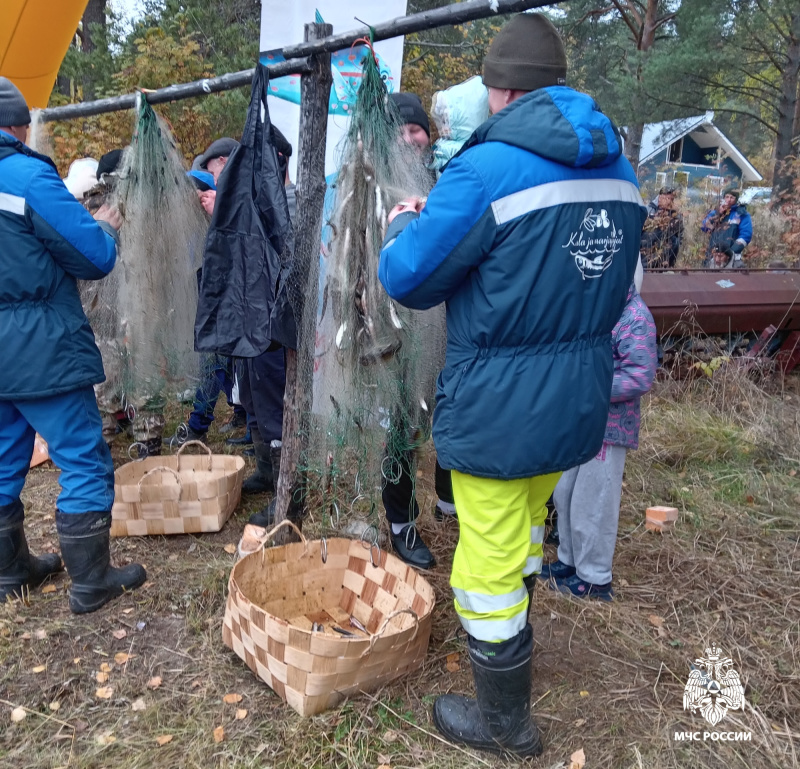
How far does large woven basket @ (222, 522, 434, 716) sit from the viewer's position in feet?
7.79

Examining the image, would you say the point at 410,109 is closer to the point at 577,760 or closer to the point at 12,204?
the point at 12,204

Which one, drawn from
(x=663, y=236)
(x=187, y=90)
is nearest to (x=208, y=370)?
(x=187, y=90)

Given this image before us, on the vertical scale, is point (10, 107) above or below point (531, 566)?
above

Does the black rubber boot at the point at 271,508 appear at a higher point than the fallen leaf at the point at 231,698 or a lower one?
higher

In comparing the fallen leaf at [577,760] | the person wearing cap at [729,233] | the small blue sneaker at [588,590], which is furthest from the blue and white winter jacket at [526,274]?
the person wearing cap at [729,233]

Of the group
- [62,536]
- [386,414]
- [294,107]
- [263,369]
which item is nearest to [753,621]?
[386,414]

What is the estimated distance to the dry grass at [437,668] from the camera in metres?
2.36

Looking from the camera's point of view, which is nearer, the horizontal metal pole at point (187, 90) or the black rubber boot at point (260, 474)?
the horizontal metal pole at point (187, 90)

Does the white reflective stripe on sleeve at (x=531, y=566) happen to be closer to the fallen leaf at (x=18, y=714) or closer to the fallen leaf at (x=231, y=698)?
the fallen leaf at (x=231, y=698)

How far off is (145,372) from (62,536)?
48.2 inches

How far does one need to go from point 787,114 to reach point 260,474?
14225 millimetres

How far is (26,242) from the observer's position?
9.04 ft

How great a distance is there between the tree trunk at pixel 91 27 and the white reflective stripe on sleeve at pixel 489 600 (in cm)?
811

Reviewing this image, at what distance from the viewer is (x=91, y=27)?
26.9 ft
